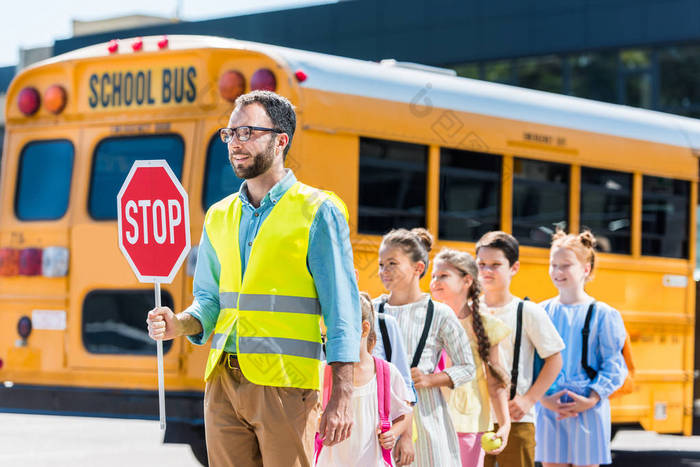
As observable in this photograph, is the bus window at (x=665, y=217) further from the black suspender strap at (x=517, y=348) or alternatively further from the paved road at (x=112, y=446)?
the black suspender strap at (x=517, y=348)

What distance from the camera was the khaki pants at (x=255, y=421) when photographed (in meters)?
3.17

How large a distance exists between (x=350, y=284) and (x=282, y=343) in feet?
0.82

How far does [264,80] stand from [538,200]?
2.14 meters

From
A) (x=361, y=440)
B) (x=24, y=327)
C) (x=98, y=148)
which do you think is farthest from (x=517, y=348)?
(x=24, y=327)

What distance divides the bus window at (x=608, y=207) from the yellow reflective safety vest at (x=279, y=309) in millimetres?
4932

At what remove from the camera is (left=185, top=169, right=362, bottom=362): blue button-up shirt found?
10.4ft

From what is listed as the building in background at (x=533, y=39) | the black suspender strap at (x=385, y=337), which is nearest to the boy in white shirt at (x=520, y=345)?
the black suspender strap at (x=385, y=337)

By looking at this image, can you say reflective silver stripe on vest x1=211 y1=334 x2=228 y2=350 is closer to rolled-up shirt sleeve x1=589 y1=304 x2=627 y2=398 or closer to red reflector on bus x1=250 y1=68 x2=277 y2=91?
rolled-up shirt sleeve x1=589 y1=304 x2=627 y2=398

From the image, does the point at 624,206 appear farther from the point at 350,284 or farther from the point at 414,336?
the point at 350,284

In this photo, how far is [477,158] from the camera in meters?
7.22

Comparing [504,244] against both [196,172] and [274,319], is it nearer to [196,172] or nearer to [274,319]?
[196,172]

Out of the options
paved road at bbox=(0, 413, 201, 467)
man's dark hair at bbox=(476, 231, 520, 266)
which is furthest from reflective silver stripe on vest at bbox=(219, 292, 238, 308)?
paved road at bbox=(0, 413, 201, 467)

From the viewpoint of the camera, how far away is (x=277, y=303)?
10.5 ft

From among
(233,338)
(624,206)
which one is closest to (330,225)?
(233,338)
